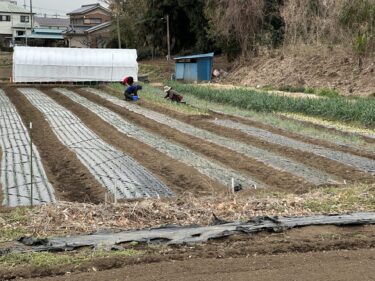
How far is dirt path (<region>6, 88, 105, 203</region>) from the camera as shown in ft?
25.1

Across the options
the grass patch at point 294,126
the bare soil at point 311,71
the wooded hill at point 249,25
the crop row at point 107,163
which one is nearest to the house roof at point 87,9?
the wooded hill at point 249,25

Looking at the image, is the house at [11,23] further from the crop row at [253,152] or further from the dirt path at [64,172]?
the dirt path at [64,172]

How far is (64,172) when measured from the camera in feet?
30.5

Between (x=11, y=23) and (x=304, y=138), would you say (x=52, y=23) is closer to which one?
(x=11, y=23)

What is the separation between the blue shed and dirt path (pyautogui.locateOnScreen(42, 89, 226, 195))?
62.1 ft

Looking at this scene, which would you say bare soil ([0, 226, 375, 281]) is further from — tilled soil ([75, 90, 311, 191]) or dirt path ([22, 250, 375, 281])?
tilled soil ([75, 90, 311, 191])

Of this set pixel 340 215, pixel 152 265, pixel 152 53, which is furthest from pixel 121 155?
pixel 152 53

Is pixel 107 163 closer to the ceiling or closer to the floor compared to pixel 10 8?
closer to the floor

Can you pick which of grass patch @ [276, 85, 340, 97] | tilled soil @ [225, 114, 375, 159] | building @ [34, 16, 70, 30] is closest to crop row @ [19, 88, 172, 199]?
tilled soil @ [225, 114, 375, 159]

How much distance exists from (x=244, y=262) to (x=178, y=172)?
500cm

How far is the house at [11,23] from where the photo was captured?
74.9 metres

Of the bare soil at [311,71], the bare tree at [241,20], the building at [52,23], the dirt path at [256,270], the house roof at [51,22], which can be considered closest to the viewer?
the dirt path at [256,270]

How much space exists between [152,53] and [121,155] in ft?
133

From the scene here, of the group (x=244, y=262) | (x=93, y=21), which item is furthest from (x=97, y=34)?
(x=244, y=262)
